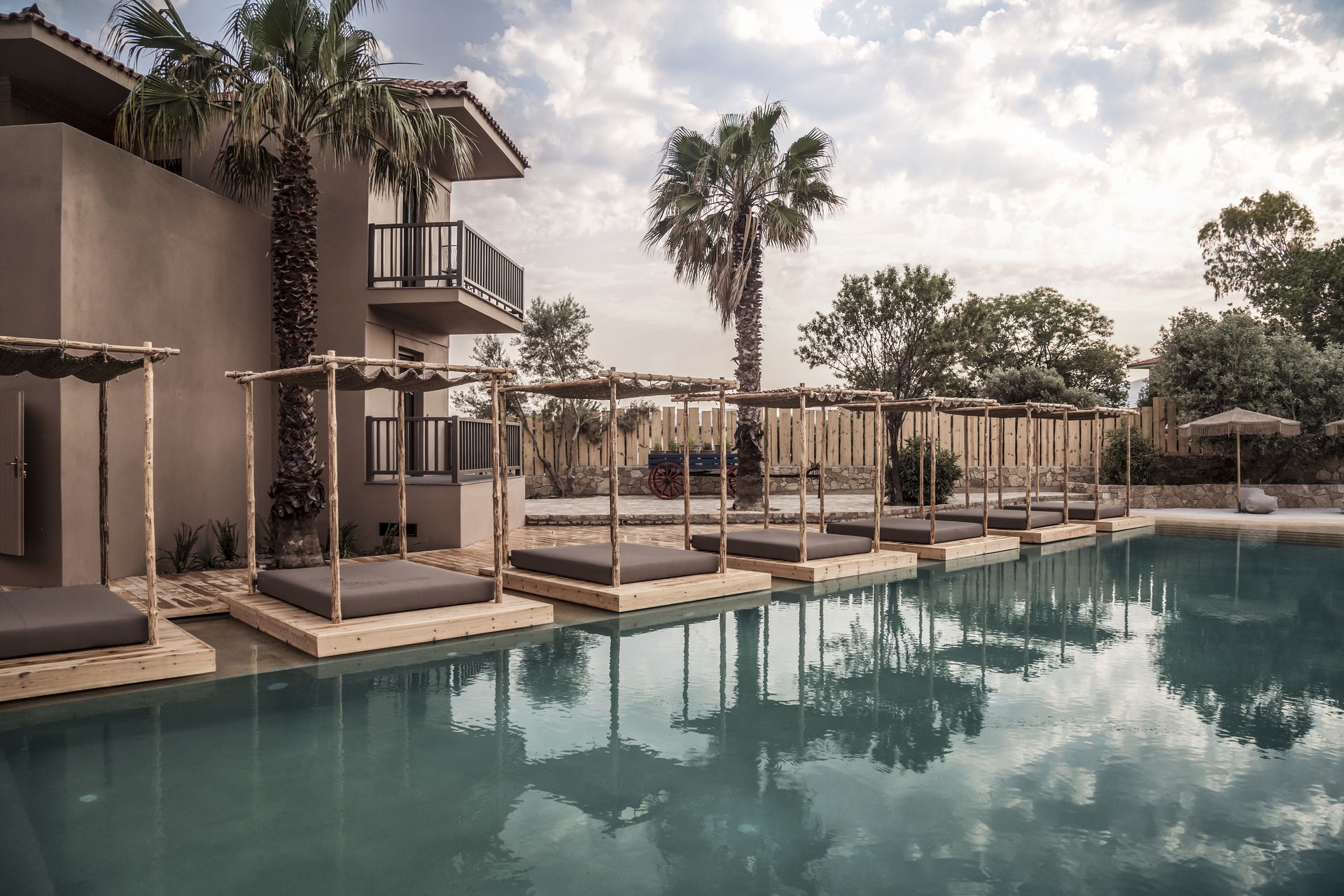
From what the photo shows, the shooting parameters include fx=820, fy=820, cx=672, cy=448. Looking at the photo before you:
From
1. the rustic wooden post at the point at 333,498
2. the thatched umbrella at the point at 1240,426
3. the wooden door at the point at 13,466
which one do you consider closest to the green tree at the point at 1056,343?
the thatched umbrella at the point at 1240,426

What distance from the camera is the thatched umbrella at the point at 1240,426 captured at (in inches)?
591

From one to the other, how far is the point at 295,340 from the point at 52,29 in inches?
166

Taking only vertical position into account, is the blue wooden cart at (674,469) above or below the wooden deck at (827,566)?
above

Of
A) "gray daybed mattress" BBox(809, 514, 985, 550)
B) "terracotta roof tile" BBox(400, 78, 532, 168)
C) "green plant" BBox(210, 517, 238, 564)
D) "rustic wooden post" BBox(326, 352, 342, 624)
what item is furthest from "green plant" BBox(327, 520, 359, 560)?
"gray daybed mattress" BBox(809, 514, 985, 550)

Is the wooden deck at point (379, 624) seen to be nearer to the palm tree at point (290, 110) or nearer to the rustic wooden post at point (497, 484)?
the rustic wooden post at point (497, 484)

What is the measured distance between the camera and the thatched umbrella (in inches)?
591

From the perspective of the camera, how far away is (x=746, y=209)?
1365 cm

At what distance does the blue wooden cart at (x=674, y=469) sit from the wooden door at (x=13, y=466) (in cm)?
1123

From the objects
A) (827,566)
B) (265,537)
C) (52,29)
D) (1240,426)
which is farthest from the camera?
(1240,426)

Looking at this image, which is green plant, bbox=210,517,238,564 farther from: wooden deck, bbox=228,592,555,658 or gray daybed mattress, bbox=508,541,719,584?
gray daybed mattress, bbox=508,541,719,584

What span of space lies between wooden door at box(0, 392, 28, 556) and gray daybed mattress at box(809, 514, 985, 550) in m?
8.44

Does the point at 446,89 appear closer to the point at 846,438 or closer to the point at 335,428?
the point at 335,428

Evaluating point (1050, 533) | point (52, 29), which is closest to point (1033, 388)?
point (1050, 533)

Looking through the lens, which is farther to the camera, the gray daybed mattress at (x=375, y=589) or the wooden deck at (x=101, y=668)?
the gray daybed mattress at (x=375, y=589)
